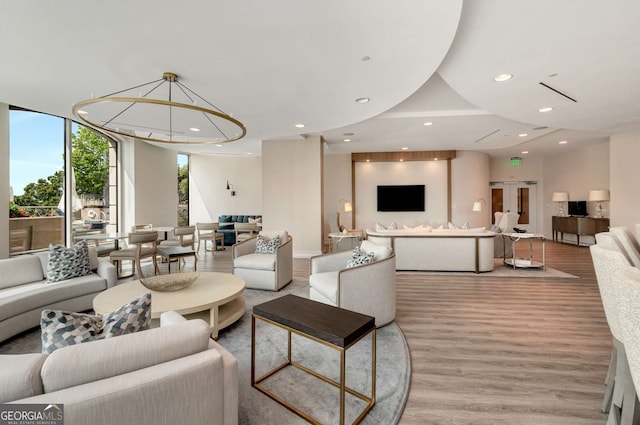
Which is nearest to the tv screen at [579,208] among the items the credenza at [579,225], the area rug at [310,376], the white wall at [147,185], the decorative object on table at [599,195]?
the credenza at [579,225]

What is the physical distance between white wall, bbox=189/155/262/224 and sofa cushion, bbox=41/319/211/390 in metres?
8.93

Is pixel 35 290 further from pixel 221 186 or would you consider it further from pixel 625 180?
pixel 625 180

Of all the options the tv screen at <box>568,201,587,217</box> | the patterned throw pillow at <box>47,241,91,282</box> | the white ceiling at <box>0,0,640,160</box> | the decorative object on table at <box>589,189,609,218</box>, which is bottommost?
the patterned throw pillow at <box>47,241,91,282</box>

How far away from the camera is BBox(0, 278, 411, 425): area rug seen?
1.76 metres

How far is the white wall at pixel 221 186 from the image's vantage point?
9844 mm

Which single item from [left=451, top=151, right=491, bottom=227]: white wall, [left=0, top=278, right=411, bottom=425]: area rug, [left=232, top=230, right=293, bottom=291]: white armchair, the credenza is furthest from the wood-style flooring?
the credenza

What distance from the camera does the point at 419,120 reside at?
5.60 m

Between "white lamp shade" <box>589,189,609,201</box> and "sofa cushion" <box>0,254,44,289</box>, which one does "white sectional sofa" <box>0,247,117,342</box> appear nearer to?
"sofa cushion" <box>0,254,44,289</box>

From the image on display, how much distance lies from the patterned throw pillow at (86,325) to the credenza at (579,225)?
405 inches

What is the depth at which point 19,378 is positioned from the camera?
927 millimetres

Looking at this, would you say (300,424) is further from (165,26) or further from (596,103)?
(596,103)

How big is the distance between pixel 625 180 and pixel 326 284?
7392 mm

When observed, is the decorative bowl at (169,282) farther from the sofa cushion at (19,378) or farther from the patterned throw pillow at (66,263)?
the sofa cushion at (19,378)

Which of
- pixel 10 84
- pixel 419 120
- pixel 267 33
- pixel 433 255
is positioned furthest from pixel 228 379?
pixel 419 120
